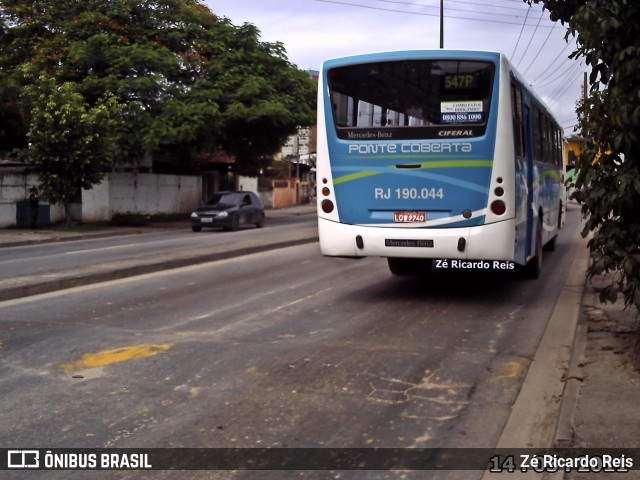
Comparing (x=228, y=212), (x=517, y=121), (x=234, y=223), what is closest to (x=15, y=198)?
A: (x=228, y=212)

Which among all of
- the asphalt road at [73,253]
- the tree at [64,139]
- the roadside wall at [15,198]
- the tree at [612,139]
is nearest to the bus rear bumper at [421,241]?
the tree at [612,139]

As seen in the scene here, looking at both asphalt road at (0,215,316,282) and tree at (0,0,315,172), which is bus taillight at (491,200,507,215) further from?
tree at (0,0,315,172)

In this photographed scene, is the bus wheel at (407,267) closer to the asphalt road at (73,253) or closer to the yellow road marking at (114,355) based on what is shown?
the asphalt road at (73,253)

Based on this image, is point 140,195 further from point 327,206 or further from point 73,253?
point 327,206

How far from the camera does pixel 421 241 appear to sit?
9.33 meters

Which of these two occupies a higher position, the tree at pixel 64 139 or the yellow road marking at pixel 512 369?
the tree at pixel 64 139

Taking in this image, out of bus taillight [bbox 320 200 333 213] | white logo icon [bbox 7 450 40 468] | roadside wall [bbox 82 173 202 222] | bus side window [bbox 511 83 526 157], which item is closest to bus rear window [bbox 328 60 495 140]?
bus side window [bbox 511 83 526 157]

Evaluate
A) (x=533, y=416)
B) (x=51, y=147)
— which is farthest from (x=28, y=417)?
(x=51, y=147)

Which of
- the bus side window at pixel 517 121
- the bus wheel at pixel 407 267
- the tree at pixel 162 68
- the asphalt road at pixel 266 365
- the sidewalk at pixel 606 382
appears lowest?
the asphalt road at pixel 266 365

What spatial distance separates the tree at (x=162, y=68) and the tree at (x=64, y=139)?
1634mm

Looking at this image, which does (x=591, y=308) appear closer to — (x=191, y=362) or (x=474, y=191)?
(x=474, y=191)

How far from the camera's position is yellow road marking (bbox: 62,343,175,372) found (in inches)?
253

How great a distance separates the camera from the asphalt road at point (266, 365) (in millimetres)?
4824

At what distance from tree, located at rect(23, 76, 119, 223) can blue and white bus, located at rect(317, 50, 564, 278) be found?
1743 centimetres
